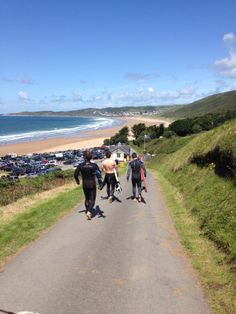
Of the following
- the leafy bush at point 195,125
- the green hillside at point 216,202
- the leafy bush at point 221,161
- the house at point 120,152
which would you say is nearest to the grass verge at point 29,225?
the green hillside at point 216,202

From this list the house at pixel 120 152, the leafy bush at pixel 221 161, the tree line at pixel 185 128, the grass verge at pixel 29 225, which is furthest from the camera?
the tree line at pixel 185 128

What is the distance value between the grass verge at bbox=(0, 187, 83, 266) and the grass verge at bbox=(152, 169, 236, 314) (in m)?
3.50

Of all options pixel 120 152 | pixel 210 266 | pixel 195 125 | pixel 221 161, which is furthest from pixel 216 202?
pixel 195 125

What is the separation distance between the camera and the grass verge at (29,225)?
26.0 feet

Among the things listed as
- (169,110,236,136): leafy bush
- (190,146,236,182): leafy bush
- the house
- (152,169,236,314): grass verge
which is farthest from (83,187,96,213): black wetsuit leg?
(169,110,236,136): leafy bush

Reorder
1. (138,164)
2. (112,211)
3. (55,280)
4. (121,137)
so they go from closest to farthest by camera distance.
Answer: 1. (55,280)
2. (112,211)
3. (138,164)
4. (121,137)

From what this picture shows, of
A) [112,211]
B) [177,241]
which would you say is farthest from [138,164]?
[177,241]

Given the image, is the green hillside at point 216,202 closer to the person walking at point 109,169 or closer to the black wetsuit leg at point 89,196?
the person walking at point 109,169

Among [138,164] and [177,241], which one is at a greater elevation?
[138,164]

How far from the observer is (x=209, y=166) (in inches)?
613

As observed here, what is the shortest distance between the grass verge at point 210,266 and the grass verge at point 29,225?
3.50 meters

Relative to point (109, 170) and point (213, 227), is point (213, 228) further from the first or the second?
point (109, 170)

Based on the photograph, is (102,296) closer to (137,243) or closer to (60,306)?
(60,306)

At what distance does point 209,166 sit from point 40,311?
38.7 ft
